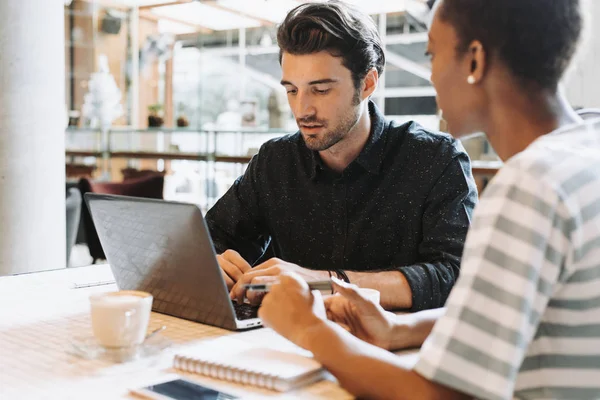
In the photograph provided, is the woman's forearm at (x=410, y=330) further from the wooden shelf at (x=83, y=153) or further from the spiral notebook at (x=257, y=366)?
the wooden shelf at (x=83, y=153)

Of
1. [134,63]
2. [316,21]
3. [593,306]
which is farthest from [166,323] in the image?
[134,63]

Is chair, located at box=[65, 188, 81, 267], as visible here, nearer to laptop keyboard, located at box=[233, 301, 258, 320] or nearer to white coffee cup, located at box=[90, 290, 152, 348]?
laptop keyboard, located at box=[233, 301, 258, 320]

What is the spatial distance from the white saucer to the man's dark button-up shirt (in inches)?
28.6

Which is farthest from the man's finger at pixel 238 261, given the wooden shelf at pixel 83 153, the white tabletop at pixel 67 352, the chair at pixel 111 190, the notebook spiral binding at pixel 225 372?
the wooden shelf at pixel 83 153

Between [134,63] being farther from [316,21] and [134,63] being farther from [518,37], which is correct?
[518,37]

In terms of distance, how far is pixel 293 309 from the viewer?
1.09 metres

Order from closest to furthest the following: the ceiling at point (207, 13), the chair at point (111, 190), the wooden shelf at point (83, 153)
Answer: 1. the chair at point (111, 190)
2. the wooden shelf at point (83, 153)
3. the ceiling at point (207, 13)

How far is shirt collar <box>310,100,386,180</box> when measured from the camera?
191cm

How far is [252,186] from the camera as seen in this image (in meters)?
2.07

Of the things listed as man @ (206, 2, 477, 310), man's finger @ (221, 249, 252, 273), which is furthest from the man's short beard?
man's finger @ (221, 249, 252, 273)

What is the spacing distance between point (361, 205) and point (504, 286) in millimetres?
1101

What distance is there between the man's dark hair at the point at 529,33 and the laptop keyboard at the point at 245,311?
715mm

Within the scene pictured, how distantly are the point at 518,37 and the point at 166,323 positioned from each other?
828 millimetres

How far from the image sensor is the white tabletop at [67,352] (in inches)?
39.7
